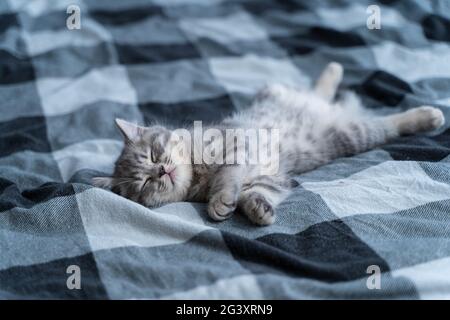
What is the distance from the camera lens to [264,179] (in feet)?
5.16

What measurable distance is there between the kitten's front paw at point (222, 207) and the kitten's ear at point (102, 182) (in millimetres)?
401

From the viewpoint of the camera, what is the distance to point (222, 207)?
139 cm

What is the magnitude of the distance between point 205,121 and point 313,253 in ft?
3.07

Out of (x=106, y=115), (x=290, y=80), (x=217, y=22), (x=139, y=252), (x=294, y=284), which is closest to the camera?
(x=294, y=284)

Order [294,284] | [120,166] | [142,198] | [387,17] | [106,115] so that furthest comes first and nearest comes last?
[387,17], [106,115], [120,166], [142,198], [294,284]

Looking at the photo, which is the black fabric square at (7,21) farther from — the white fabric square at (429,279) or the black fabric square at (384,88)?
the white fabric square at (429,279)

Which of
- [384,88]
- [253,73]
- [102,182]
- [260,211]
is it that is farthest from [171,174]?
[384,88]

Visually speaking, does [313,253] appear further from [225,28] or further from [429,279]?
[225,28]

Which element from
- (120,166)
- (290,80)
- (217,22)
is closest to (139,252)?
(120,166)

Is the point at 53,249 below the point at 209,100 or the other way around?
below

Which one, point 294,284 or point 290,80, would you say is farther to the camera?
point 290,80

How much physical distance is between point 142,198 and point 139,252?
13.7 inches

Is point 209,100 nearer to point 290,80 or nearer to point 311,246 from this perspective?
point 290,80
